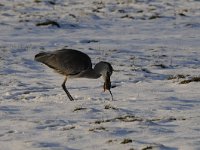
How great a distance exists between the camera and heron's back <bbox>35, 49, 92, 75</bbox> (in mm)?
9906

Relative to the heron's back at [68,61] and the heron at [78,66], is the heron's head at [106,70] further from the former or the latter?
the heron's back at [68,61]

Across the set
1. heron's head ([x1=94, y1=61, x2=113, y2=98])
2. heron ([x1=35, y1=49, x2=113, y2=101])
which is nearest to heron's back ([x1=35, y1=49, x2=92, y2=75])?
heron ([x1=35, y1=49, x2=113, y2=101])

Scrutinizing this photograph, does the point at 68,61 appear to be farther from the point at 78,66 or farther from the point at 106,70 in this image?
the point at 106,70

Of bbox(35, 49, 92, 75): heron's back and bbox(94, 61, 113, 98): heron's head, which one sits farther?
bbox(35, 49, 92, 75): heron's back

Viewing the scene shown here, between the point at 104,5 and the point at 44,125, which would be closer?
the point at 44,125

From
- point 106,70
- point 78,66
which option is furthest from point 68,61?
point 106,70

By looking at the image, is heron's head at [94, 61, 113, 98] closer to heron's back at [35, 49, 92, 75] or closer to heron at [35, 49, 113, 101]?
heron at [35, 49, 113, 101]

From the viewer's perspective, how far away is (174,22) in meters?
23.4

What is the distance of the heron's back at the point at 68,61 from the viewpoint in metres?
9.91

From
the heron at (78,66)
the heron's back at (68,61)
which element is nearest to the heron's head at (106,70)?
the heron at (78,66)

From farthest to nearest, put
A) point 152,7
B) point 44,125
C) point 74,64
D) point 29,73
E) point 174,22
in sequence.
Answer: point 152,7 < point 174,22 < point 29,73 < point 74,64 < point 44,125

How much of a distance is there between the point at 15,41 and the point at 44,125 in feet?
35.0

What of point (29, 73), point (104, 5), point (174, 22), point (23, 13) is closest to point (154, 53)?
point (29, 73)

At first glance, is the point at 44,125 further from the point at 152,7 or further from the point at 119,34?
the point at 152,7
